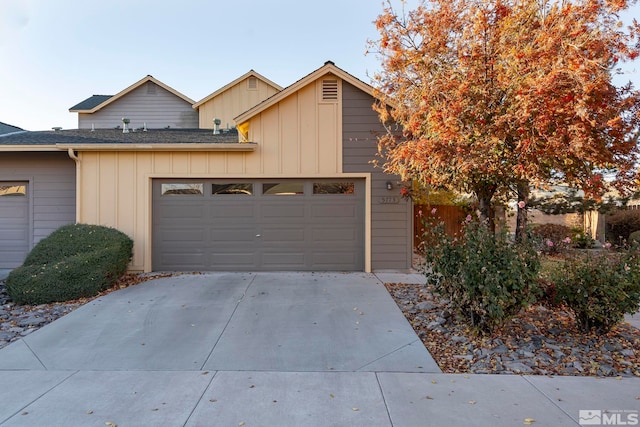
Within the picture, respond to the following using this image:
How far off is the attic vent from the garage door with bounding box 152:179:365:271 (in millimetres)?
1917

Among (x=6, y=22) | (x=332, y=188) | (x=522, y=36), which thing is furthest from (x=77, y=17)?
(x=522, y=36)

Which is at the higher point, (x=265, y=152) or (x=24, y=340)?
(x=265, y=152)

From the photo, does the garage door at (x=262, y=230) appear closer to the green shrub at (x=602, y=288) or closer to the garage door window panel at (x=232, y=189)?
the garage door window panel at (x=232, y=189)

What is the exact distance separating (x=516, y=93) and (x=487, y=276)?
8.01ft

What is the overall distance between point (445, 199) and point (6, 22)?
13.8 metres

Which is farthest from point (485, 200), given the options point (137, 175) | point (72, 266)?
point (137, 175)

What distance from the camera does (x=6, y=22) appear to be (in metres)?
10.2

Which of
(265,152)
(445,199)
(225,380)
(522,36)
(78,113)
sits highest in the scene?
(78,113)

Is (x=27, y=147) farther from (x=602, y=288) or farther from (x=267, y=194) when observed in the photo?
(x=602, y=288)

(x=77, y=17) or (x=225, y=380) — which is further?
(x=77, y=17)

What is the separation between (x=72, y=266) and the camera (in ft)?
22.2

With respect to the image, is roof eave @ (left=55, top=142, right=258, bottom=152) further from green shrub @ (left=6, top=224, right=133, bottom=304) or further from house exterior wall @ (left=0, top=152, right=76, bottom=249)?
green shrub @ (left=6, top=224, right=133, bottom=304)

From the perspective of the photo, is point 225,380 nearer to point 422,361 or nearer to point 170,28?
point 422,361

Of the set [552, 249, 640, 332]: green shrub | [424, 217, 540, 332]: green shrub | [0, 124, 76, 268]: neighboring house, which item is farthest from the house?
[552, 249, 640, 332]: green shrub
